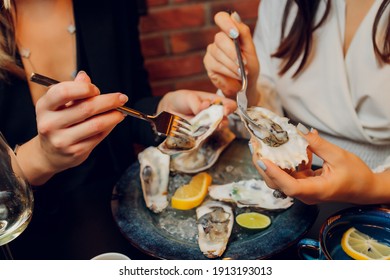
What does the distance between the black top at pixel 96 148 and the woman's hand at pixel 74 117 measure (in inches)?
6.0

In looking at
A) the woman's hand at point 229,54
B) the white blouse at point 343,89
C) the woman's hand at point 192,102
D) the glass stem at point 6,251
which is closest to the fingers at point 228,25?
the woman's hand at point 229,54

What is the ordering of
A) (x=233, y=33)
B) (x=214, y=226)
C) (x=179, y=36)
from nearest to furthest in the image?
(x=214, y=226), (x=233, y=33), (x=179, y=36)

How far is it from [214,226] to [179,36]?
107 cm

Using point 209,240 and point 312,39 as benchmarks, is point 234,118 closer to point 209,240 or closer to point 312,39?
point 312,39

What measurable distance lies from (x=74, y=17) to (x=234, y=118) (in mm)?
487

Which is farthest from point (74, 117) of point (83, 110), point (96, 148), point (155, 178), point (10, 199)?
point (96, 148)

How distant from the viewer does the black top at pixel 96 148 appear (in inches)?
29.4

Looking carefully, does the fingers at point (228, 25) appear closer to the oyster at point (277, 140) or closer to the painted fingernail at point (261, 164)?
the oyster at point (277, 140)

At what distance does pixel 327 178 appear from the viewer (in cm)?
63

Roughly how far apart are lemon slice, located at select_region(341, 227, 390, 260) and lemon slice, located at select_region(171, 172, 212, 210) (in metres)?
0.28

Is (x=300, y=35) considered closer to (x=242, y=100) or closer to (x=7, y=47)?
(x=242, y=100)

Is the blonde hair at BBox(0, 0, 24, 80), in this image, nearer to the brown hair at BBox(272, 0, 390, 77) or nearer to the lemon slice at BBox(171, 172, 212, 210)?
the lemon slice at BBox(171, 172, 212, 210)

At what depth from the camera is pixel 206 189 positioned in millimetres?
803
